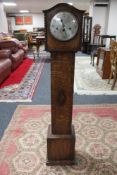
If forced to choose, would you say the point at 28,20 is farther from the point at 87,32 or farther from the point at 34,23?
the point at 87,32

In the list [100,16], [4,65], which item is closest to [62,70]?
[4,65]

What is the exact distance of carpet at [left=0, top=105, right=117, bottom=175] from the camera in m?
1.50

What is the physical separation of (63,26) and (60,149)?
999 mm

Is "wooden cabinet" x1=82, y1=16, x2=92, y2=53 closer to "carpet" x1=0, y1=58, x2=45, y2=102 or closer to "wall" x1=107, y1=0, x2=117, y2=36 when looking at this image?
"wall" x1=107, y1=0, x2=117, y2=36

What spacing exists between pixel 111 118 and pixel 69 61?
1335 mm

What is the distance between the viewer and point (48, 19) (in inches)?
46.1

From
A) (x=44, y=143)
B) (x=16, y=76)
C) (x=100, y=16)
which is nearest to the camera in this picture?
(x=44, y=143)

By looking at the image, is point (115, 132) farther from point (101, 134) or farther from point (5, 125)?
point (5, 125)

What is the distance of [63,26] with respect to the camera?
1180 millimetres

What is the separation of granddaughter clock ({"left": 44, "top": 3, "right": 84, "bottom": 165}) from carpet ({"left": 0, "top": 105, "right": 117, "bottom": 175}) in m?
0.13

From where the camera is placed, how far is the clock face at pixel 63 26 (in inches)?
45.8

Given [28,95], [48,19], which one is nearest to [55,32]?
[48,19]

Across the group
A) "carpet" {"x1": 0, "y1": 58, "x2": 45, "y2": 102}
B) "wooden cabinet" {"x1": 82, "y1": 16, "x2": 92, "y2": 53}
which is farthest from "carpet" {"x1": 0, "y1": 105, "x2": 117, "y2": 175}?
"wooden cabinet" {"x1": 82, "y1": 16, "x2": 92, "y2": 53}

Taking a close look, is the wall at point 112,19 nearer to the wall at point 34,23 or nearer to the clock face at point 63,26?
the clock face at point 63,26
